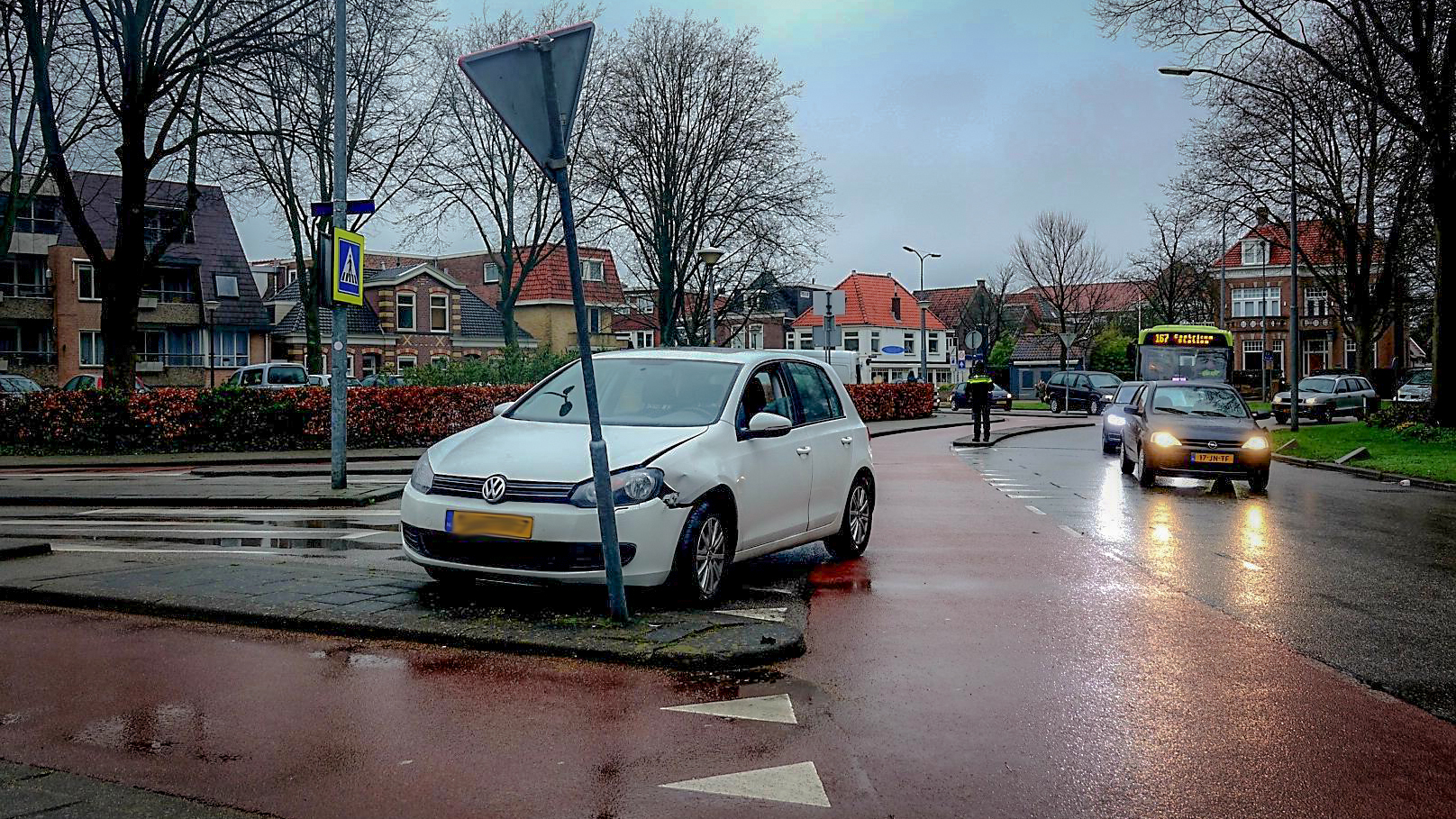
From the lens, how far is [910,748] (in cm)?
460

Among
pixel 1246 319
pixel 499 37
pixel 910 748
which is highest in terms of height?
pixel 499 37

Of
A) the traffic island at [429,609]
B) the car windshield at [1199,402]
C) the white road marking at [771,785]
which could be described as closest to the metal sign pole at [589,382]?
the traffic island at [429,609]

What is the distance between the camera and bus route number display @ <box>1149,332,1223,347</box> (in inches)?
1454

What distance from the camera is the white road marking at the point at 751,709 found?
4961 millimetres

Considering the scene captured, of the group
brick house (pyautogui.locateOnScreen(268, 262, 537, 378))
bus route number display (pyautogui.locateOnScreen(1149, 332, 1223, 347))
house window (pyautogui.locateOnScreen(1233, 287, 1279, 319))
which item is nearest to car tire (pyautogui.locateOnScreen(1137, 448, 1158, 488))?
bus route number display (pyautogui.locateOnScreen(1149, 332, 1223, 347))

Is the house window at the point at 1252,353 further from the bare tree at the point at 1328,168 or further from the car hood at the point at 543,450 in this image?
the car hood at the point at 543,450

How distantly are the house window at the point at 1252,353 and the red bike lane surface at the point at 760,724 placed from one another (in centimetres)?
8206

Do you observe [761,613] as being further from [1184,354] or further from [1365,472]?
[1184,354]

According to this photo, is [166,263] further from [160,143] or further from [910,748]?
[910,748]

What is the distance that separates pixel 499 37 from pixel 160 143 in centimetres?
1600

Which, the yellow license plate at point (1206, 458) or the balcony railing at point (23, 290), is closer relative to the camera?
the yellow license plate at point (1206, 458)

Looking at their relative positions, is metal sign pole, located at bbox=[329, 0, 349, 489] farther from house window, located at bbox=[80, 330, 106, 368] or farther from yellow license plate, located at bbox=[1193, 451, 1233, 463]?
house window, located at bbox=[80, 330, 106, 368]

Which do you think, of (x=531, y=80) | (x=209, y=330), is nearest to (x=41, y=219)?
(x=209, y=330)

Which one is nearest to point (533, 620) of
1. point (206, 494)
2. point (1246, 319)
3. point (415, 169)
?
point (206, 494)
